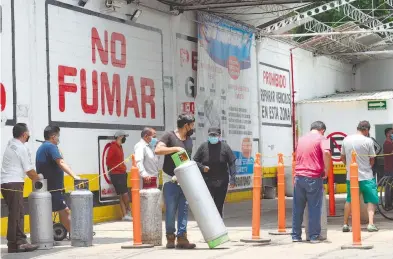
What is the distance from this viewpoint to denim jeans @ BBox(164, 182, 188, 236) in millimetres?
12602

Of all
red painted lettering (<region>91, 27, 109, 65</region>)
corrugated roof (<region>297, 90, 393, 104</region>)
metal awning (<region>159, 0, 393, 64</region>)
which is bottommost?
corrugated roof (<region>297, 90, 393, 104</region>)

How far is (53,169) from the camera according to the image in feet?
45.9

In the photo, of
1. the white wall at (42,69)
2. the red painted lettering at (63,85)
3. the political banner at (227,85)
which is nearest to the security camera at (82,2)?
the white wall at (42,69)

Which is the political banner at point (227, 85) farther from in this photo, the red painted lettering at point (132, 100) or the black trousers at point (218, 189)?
the black trousers at point (218, 189)

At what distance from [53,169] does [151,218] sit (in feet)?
6.20

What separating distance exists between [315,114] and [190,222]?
12.9 meters

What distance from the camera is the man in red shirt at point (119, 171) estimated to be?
1866 centimetres

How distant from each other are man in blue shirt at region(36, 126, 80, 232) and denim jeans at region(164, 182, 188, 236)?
74.8 inches

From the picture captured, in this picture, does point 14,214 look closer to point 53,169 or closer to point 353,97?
point 53,169

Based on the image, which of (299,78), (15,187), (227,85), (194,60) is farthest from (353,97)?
(15,187)

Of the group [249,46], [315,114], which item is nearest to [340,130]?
[315,114]

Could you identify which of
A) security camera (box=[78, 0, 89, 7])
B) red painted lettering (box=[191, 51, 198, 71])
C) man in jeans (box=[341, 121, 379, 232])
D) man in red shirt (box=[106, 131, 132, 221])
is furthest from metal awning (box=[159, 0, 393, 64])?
man in jeans (box=[341, 121, 379, 232])

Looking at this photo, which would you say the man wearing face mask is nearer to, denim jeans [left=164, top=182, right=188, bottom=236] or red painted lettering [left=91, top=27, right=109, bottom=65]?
denim jeans [left=164, top=182, right=188, bottom=236]

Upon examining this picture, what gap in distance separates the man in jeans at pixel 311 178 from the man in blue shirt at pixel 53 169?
11.2ft
